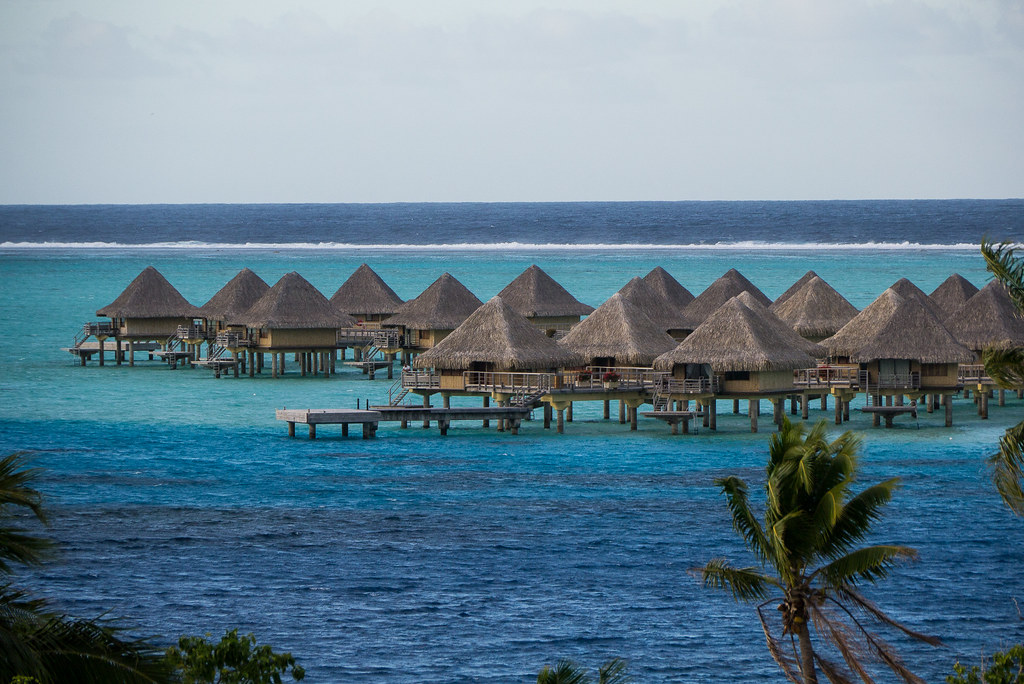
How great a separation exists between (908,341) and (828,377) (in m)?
2.53

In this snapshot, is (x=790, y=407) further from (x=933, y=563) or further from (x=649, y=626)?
(x=649, y=626)

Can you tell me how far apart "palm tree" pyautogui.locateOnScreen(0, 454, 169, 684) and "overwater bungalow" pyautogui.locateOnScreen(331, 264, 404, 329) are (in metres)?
54.3

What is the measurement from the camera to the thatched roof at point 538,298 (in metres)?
61.0

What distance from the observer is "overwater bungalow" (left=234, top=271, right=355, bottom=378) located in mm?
59250

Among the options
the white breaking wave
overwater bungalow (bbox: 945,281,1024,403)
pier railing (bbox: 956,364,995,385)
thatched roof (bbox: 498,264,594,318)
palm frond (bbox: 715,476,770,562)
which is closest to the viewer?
palm frond (bbox: 715,476,770,562)

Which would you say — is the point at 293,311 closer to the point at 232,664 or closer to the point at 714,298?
the point at 714,298

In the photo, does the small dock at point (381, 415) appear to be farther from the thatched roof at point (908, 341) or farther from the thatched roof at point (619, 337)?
the thatched roof at point (908, 341)

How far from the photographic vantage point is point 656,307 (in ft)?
183

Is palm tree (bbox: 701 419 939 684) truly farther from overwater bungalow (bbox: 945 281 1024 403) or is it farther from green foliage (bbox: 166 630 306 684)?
overwater bungalow (bbox: 945 281 1024 403)

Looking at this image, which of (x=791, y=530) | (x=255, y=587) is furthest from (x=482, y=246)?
(x=791, y=530)

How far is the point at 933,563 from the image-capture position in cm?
2939

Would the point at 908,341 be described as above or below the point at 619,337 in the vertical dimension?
below

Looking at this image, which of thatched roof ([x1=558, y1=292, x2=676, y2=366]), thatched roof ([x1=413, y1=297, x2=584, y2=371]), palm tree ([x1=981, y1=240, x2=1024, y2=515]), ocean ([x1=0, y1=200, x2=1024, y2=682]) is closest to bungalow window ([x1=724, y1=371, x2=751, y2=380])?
ocean ([x1=0, y1=200, x2=1024, y2=682])

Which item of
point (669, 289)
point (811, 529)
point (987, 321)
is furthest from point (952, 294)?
point (811, 529)
